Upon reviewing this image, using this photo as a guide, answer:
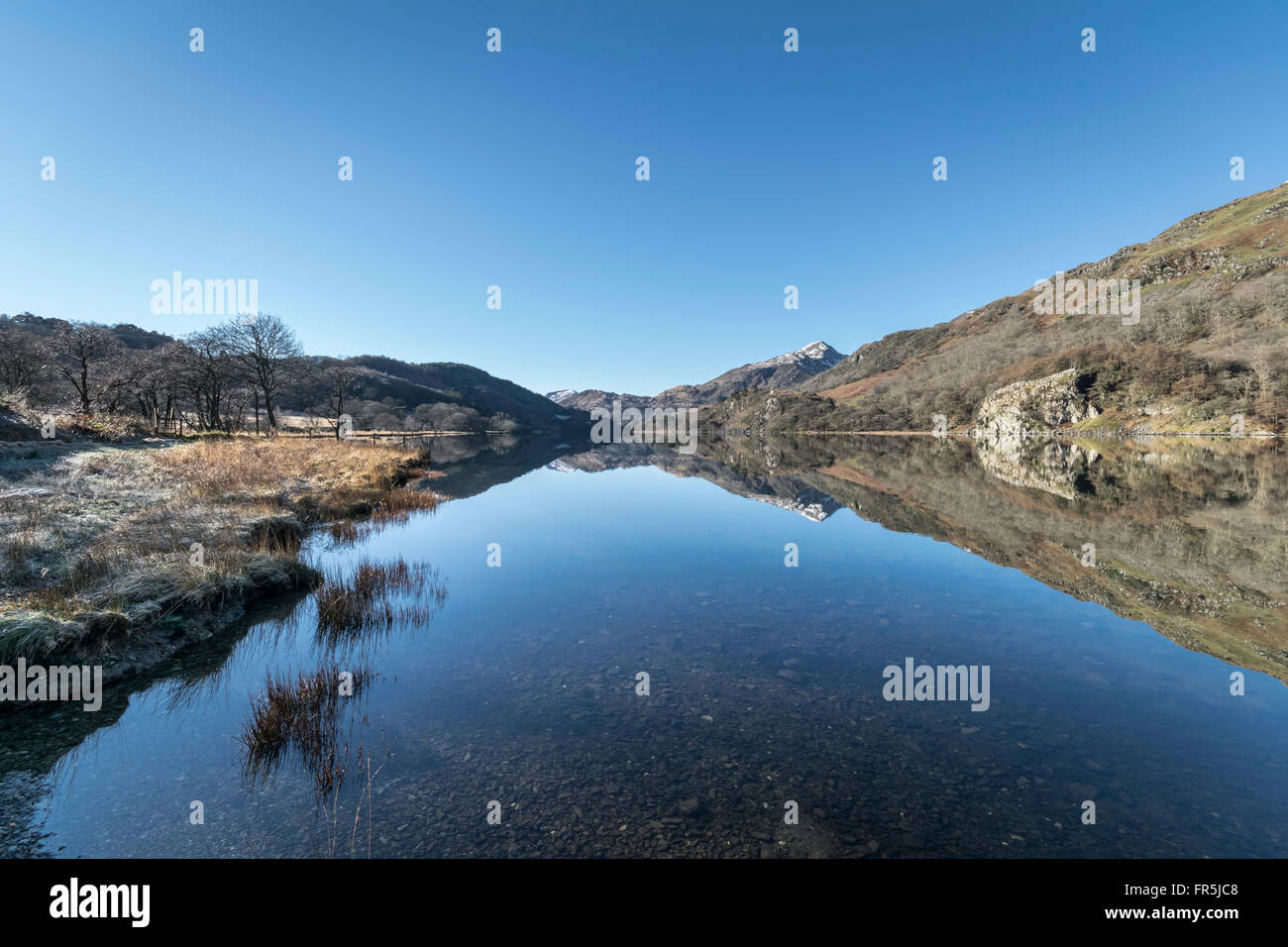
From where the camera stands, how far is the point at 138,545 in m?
12.7

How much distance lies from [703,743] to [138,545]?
15.3 meters

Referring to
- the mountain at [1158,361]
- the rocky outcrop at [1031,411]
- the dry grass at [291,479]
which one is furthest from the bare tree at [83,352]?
the mountain at [1158,361]

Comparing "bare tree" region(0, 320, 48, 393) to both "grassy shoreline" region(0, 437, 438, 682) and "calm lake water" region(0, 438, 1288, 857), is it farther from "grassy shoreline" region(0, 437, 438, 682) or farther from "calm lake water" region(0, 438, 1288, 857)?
"calm lake water" region(0, 438, 1288, 857)

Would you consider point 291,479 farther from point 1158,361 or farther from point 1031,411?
point 1031,411

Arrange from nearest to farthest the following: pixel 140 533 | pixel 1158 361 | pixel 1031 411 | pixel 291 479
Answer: pixel 140 533 → pixel 291 479 → pixel 1158 361 → pixel 1031 411

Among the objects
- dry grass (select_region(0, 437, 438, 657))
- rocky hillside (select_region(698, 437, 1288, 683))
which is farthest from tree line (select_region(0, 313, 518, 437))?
rocky hillside (select_region(698, 437, 1288, 683))

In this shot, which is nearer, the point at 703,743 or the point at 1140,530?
the point at 703,743

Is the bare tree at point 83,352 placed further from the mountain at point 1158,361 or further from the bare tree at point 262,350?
the mountain at point 1158,361

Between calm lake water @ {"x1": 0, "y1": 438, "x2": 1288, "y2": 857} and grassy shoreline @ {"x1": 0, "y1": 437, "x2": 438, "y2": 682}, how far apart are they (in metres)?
1.26

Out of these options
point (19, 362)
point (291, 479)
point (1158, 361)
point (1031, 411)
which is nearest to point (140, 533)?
point (291, 479)

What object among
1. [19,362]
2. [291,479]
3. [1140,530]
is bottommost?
[1140,530]

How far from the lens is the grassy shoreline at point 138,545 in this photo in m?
8.94

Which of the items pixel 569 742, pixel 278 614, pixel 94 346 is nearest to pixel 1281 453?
pixel 569 742

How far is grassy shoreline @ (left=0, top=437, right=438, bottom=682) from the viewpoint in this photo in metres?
8.94
